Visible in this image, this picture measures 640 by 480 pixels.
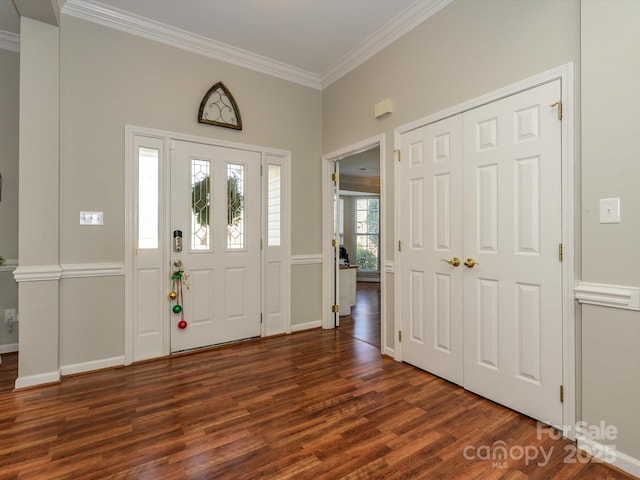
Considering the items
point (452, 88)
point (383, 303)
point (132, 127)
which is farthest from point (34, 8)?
point (383, 303)

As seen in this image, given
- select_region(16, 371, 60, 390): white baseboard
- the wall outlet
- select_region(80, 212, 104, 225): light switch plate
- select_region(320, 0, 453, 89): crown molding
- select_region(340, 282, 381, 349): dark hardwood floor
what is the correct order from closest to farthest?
select_region(16, 371, 60, 390): white baseboard → select_region(320, 0, 453, 89): crown molding → select_region(80, 212, 104, 225): light switch plate → the wall outlet → select_region(340, 282, 381, 349): dark hardwood floor

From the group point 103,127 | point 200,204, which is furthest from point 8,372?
point 103,127

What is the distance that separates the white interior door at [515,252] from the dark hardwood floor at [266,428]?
286 millimetres

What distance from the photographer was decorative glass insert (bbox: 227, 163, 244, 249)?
3.53 m

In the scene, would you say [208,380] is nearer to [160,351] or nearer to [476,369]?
[160,351]

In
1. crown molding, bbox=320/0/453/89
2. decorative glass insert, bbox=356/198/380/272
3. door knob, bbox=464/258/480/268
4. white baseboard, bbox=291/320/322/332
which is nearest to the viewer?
door knob, bbox=464/258/480/268

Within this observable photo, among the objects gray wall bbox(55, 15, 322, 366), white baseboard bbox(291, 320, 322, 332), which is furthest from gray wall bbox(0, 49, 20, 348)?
white baseboard bbox(291, 320, 322, 332)

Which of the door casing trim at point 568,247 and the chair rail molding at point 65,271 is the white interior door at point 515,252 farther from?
the chair rail molding at point 65,271

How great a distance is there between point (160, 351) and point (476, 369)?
9.26 ft

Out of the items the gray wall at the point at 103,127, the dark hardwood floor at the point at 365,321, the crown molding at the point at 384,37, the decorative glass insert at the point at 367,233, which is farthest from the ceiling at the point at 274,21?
the decorative glass insert at the point at 367,233

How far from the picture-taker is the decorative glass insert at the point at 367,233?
9375mm

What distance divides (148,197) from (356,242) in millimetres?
6963

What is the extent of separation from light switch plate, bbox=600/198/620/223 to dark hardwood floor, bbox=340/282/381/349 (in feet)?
7.64

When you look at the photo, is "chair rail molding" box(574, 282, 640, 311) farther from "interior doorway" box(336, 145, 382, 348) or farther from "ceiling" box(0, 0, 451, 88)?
"interior doorway" box(336, 145, 382, 348)
